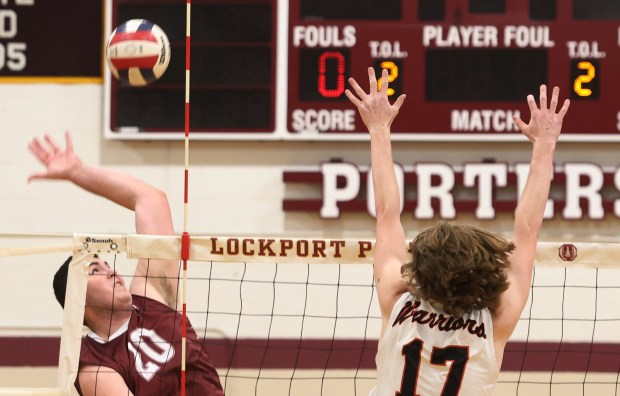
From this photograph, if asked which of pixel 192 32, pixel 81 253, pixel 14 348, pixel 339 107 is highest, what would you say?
pixel 192 32

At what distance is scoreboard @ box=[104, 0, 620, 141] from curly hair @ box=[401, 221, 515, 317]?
4790 millimetres

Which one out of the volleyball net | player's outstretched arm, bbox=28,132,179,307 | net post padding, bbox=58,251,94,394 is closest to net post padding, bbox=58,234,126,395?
net post padding, bbox=58,251,94,394

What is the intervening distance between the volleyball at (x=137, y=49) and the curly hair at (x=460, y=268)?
303cm

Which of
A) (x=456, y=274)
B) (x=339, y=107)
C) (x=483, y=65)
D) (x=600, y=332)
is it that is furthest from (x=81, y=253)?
(x=600, y=332)

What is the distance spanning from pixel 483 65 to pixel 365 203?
1256mm

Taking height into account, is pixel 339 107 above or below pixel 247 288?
above

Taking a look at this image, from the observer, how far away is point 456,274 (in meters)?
2.31

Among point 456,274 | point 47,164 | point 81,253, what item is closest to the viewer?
point 456,274

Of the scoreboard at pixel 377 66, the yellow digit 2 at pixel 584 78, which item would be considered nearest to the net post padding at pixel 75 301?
the scoreboard at pixel 377 66

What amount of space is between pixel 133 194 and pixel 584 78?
14.1ft

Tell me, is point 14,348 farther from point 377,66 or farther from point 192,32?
point 377,66

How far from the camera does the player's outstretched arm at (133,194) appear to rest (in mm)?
3516

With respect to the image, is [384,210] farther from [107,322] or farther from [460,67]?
[460,67]

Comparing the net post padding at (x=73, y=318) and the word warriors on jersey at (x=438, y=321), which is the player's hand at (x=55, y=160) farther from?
the word warriors on jersey at (x=438, y=321)
